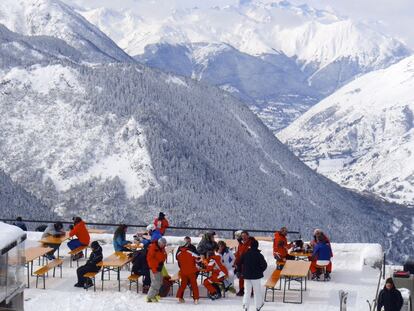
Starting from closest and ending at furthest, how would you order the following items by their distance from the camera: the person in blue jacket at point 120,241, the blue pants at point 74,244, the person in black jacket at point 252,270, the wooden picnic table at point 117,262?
1. the person in black jacket at point 252,270
2. the wooden picnic table at point 117,262
3. the person in blue jacket at point 120,241
4. the blue pants at point 74,244

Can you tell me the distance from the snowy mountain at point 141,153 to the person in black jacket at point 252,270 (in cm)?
Result: 11377

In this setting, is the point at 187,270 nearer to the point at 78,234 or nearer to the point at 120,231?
the point at 120,231

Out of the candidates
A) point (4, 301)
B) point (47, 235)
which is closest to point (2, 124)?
point (47, 235)

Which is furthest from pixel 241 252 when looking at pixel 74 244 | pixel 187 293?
pixel 74 244

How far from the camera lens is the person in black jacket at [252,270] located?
18453 millimetres

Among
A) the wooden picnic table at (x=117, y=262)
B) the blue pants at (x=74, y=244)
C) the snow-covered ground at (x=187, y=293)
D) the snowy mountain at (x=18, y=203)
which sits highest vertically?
the blue pants at (x=74, y=244)

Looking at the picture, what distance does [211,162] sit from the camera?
163m

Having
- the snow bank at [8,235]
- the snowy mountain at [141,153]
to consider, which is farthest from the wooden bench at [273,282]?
the snowy mountain at [141,153]

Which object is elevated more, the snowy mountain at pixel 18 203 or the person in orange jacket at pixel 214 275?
the person in orange jacket at pixel 214 275

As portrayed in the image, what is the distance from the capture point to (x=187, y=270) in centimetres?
1961

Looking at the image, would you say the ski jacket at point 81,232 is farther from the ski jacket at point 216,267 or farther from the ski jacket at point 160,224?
the ski jacket at point 216,267

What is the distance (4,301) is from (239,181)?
485 ft

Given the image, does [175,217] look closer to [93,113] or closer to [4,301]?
[93,113]

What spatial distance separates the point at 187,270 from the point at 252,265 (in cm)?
211
